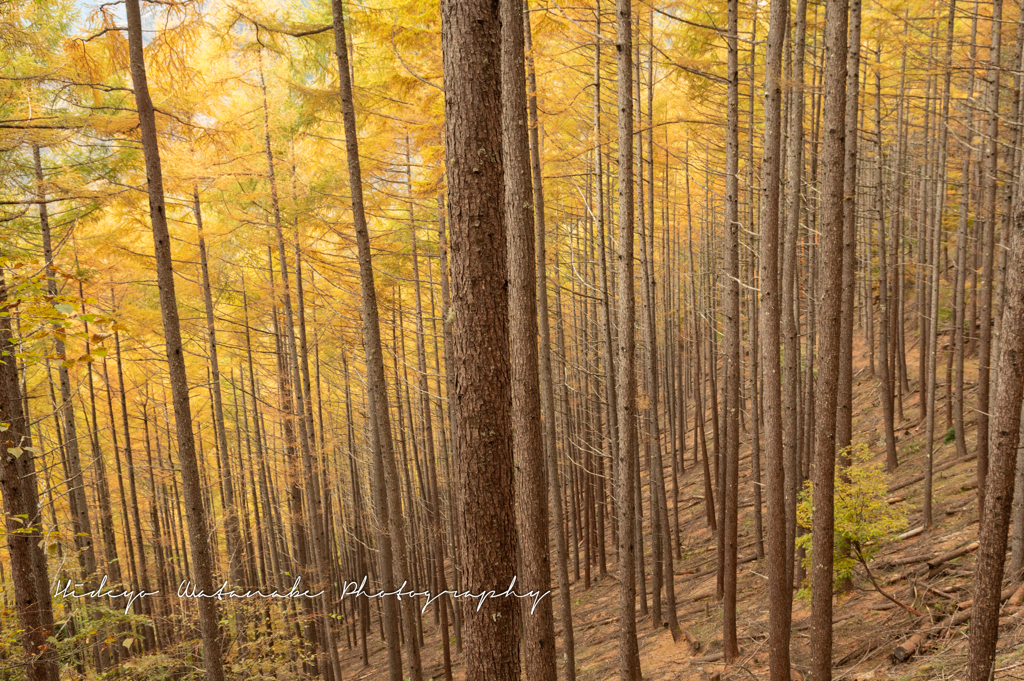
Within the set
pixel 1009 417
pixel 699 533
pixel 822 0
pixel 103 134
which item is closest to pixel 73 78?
pixel 103 134

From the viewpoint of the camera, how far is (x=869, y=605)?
827 cm

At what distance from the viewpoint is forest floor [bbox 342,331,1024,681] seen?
6554 mm

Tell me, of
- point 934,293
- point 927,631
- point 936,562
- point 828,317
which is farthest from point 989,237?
point 828,317

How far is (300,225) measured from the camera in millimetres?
10734

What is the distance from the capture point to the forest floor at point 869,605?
655cm

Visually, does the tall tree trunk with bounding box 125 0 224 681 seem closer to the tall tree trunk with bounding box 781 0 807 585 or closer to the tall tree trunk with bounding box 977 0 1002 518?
the tall tree trunk with bounding box 781 0 807 585

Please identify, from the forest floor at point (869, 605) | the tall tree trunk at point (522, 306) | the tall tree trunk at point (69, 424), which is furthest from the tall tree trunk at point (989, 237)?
the tall tree trunk at point (69, 424)

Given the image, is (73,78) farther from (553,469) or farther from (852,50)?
(852,50)

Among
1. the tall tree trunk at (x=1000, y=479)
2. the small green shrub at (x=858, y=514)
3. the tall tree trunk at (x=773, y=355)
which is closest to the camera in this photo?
the tall tree trunk at (x=1000, y=479)

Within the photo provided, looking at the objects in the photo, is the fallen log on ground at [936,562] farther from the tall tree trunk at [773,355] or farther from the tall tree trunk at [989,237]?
the tall tree trunk at [773,355]

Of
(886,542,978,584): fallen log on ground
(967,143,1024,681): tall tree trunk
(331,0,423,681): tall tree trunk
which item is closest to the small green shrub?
(886,542,978,584): fallen log on ground

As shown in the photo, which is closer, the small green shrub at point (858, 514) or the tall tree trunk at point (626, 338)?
the tall tree trunk at point (626, 338)

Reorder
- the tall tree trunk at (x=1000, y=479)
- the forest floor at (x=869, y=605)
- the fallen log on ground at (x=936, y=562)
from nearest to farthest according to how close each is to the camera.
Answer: the tall tree trunk at (x=1000, y=479) < the forest floor at (x=869, y=605) < the fallen log on ground at (x=936, y=562)

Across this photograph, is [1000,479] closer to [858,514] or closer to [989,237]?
[858,514]
